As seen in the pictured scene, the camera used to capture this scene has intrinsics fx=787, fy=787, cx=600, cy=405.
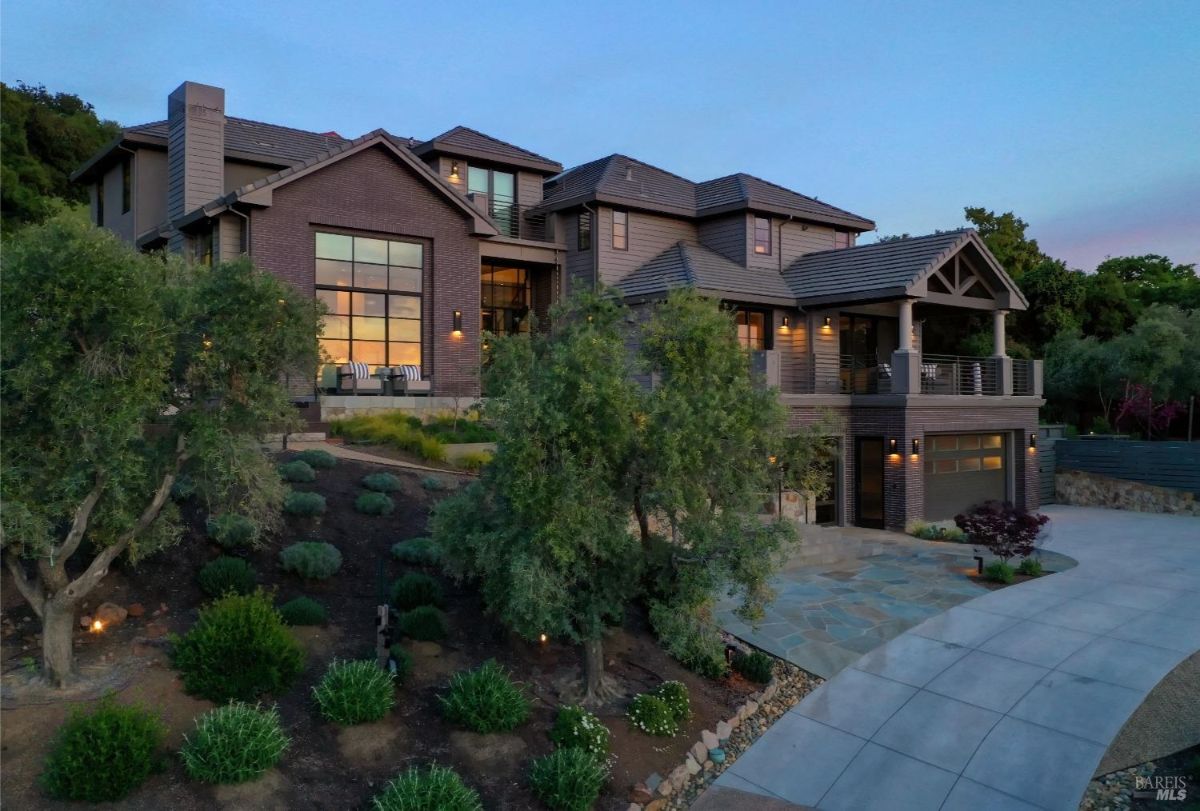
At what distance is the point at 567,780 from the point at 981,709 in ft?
15.1

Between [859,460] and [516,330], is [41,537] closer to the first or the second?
[859,460]

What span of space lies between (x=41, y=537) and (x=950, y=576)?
42.4 ft

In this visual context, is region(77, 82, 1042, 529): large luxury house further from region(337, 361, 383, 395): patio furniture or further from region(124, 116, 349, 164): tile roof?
region(337, 361, 383, 395): patio furniture

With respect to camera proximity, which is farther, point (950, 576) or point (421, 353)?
point (421, 353)

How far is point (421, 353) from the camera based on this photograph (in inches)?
784

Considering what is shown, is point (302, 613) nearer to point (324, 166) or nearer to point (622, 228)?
point (324, 166)

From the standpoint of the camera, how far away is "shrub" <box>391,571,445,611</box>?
909 cm

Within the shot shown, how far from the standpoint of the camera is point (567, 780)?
6.43 meters

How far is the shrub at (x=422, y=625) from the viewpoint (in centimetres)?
839

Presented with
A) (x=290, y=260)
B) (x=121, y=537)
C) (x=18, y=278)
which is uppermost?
(x=290, y=260)

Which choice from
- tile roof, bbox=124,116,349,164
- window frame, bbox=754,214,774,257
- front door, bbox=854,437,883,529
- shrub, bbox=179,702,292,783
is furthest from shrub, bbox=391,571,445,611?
tile roof, bbox=124,116,349,164

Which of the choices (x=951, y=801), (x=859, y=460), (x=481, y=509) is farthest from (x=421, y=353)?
(x=951, y=801)

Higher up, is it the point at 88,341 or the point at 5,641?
the point at 88,341

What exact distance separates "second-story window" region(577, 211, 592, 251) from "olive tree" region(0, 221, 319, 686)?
49.4 ft
